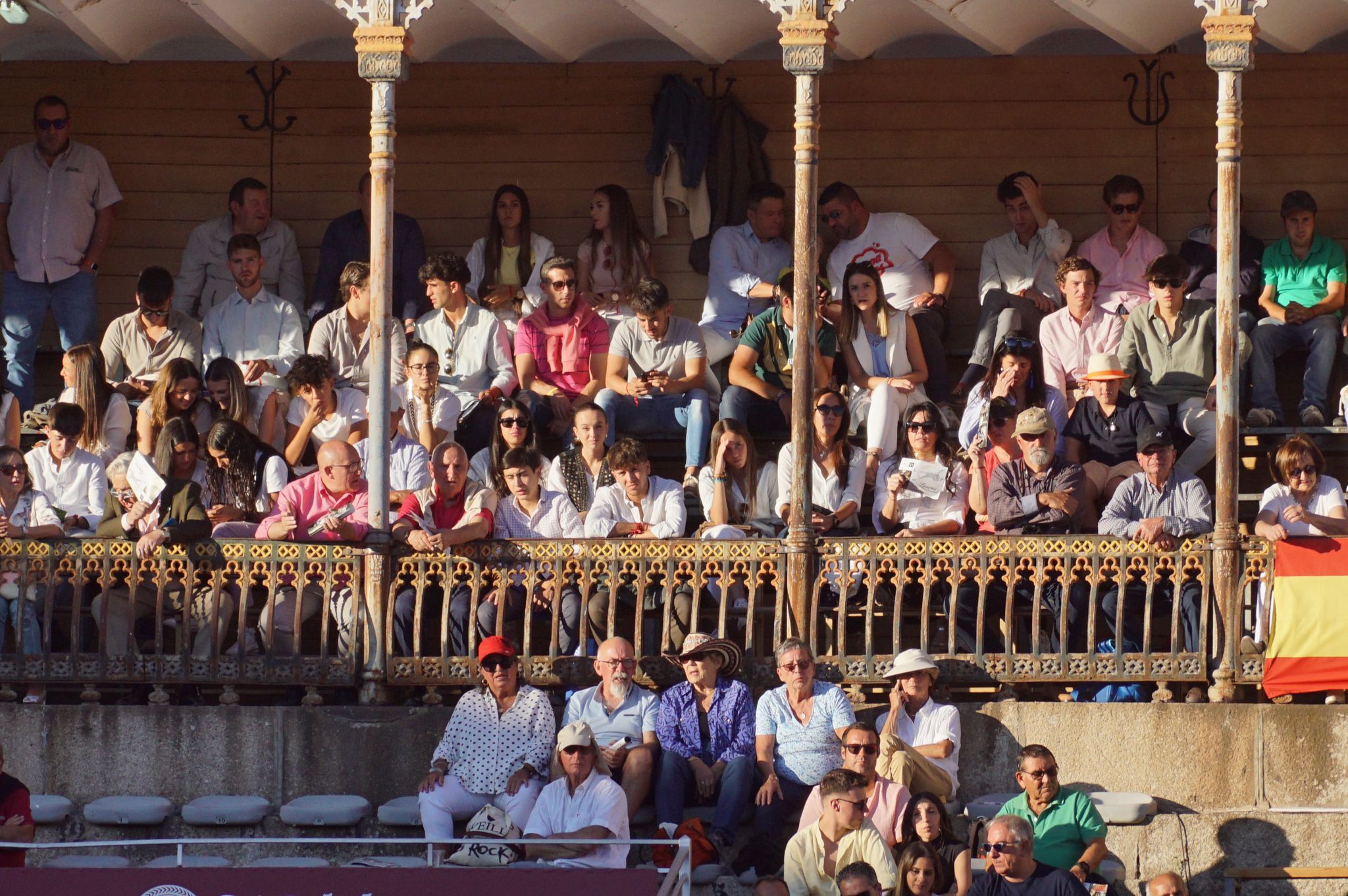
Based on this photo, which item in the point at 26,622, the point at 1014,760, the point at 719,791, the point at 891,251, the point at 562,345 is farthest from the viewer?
the point at 891,251

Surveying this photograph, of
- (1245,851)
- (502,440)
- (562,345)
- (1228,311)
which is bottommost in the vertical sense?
(1245,851)

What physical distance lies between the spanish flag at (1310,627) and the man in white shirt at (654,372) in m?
3.82

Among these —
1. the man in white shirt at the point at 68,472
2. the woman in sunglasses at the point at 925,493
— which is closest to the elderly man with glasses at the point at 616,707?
the woman in sunglasses at the point at 925,493

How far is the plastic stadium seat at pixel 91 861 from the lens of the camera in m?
10.8

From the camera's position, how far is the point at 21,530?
40.8 ft

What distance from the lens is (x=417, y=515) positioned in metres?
12.6

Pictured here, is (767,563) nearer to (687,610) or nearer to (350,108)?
(687,610)

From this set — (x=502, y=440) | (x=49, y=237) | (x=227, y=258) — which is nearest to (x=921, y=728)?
(x=502, y=440)

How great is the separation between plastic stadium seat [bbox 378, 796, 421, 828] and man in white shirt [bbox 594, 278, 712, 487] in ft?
10.8

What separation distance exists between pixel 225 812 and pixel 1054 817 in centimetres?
409

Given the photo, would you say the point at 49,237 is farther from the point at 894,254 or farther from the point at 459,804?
the point at 459,804

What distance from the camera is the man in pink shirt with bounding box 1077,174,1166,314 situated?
49.7 feet

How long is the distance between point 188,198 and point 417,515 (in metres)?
4.93

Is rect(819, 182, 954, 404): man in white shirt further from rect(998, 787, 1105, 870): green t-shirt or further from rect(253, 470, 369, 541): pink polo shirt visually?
rect(998, 787, 1105, 870): green t-shirt
